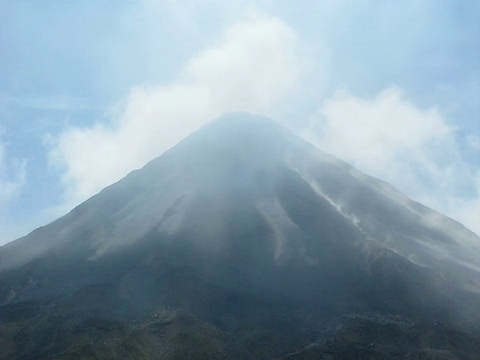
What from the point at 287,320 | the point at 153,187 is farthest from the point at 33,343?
the point at 153,187

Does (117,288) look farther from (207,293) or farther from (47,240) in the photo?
(47,240)

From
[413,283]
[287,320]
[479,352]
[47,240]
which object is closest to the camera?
[479,352]

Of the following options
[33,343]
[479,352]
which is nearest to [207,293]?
[33,343]

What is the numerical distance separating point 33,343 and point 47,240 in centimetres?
4649

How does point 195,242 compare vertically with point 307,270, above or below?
above

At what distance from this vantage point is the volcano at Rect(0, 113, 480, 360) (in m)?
78.1

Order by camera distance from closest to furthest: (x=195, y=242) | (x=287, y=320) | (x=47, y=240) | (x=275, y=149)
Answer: (x=287, y=320), (x=195, y=242), (x=47, y=240), (x=275, y=149)

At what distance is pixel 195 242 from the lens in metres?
109

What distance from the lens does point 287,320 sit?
3337 inches

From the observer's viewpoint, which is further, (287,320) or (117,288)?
(117,288)

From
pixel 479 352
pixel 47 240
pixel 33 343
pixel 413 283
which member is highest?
pixel 47 240

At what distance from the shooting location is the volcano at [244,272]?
7812cm

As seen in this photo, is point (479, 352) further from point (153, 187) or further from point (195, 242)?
point (153, 187)

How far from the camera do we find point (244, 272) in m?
99.8
